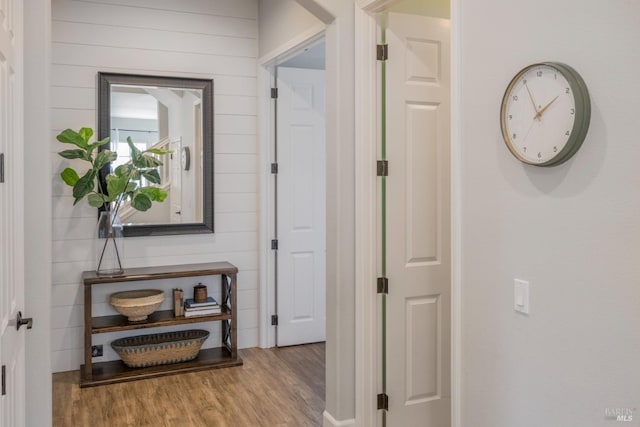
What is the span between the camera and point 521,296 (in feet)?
5.80

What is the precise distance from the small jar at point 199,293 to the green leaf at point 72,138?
134 centimetres

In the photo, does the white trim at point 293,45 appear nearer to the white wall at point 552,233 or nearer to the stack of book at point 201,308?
the white wall at point 552,233

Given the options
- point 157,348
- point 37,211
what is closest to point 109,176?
point 157,348

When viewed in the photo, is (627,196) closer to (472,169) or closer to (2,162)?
(472,169)

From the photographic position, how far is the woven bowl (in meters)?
3.89

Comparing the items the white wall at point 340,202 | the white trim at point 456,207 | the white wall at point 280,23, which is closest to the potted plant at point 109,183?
the white wall at point 280,23

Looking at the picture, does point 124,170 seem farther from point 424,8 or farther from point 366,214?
point 424,8

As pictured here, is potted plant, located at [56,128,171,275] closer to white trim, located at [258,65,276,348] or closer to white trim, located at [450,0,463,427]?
white trim, located at [258,65,276,348]

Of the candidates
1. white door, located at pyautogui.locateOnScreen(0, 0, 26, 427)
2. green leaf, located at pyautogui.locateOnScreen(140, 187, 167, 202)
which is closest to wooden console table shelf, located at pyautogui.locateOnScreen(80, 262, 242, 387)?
green leaf, located at pyautogui.locateOnScreen(140, 187, 167, 202)

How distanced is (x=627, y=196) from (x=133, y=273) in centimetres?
343

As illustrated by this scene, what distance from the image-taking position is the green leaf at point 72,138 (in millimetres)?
3721

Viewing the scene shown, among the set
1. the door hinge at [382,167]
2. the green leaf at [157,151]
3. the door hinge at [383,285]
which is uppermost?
the green leaf at [157,151]

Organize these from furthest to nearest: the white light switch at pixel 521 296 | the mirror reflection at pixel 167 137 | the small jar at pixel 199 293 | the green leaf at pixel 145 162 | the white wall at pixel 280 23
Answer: the small jar at pixel 199 293, the mirror reflection at pixel 167 137, the green leaf at pixel 145 162, the white wall at pixel 280 23, the white light switch at pixel 521 296

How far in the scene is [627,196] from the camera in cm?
140
